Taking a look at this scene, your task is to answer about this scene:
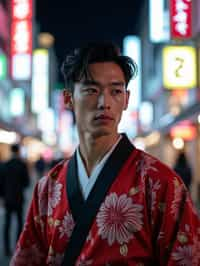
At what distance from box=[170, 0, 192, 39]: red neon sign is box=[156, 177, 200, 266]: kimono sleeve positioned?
418 inches

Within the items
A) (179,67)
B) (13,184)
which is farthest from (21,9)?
(13,184)

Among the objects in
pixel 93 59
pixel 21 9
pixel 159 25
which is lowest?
pixel 93 59

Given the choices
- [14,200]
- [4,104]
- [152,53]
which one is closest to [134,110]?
[152,53]

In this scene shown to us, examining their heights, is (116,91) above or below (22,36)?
below

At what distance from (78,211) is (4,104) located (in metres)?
29.4

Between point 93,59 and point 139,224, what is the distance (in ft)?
2.07

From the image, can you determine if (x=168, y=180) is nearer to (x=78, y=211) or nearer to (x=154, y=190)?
(x=154, y=190)

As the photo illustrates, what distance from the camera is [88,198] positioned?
6.63 feet

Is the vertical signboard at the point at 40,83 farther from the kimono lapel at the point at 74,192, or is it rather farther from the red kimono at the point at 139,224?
the red kimono at the point at 139,224

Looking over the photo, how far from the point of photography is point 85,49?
7.04ft

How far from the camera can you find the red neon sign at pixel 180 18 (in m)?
12.1

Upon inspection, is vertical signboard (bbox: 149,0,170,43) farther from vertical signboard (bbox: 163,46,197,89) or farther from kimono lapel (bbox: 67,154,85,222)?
kimono lapel (bbox: 67,154,85,222)

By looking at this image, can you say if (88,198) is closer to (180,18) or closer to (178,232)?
(178,232)

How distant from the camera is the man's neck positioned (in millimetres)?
2105
